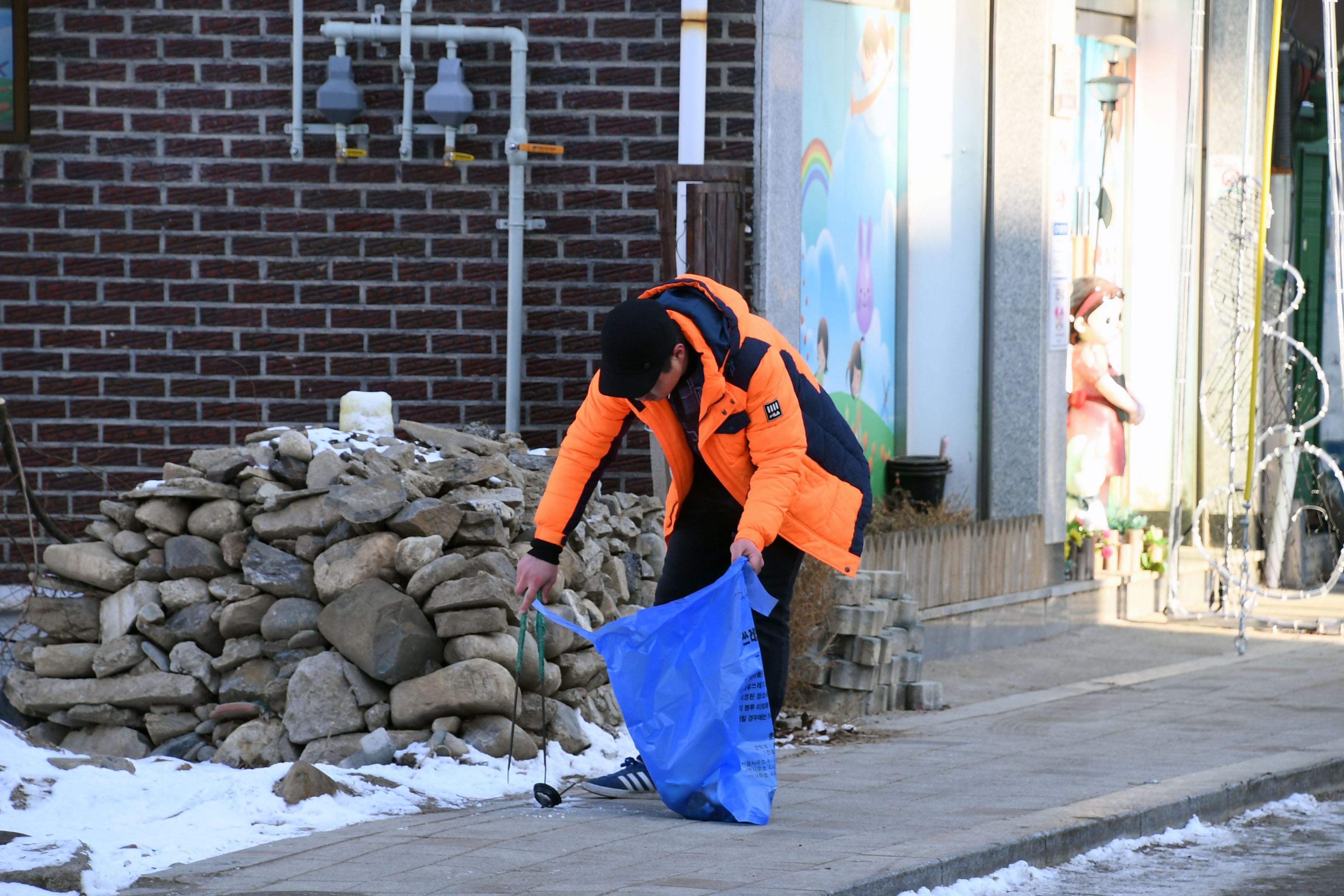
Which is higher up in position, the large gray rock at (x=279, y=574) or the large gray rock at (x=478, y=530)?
the large gray rock at (x=478, y=530)

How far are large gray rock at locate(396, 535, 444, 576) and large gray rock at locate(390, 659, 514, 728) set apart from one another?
0.44 metres

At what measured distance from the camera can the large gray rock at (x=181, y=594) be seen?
646 centimetres

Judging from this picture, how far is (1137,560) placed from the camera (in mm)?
11492

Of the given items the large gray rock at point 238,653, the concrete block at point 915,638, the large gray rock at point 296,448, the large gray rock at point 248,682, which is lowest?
the concrete block at point 915,638

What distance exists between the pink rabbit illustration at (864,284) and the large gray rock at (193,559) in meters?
4.82

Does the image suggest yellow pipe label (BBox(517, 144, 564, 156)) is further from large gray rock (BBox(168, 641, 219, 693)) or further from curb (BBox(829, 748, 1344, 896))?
curb (BBox(829, 748, 1344, 896))

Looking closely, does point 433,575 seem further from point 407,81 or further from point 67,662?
point 407,81

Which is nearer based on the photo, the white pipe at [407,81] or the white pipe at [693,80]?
the white pipe at [407,81]

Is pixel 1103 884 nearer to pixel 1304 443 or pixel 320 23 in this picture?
pixel 320 23

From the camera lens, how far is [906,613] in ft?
26.6

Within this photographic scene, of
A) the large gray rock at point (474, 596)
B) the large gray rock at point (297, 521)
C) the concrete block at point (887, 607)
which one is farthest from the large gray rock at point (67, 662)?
the concrete block at point (887, 607)

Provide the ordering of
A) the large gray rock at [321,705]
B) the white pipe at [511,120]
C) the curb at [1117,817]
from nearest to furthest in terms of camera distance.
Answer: the curb at [1117,817]
the large gray rock at [321,705]
the white pipe at [511,120]

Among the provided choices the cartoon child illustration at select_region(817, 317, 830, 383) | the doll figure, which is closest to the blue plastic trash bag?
the cartoon child illustration at select_region(817, 317, 830, 383)

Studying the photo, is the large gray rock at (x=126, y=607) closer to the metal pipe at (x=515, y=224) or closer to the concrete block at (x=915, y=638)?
the metal pipe at (x=515, y=224)
